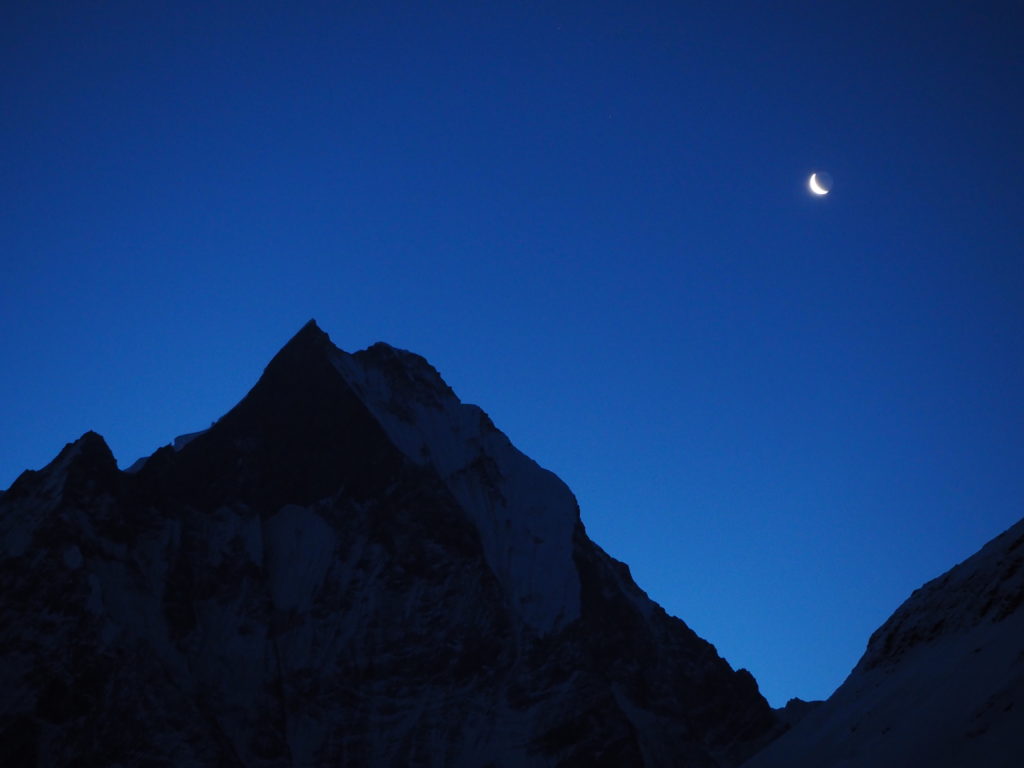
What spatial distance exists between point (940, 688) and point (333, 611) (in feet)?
290

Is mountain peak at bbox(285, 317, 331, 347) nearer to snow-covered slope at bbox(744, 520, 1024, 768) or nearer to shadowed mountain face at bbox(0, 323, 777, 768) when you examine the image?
shadowed mountain face at bbox(0, 323, 777, 768)

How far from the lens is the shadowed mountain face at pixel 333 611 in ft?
→ 306

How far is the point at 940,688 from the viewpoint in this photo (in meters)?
30.0

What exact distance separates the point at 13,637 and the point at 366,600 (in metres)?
35.4

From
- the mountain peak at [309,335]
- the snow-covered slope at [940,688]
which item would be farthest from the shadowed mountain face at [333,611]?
the snow-covered slope at [940,688]

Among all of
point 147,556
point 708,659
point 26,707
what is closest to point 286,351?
point 147,556

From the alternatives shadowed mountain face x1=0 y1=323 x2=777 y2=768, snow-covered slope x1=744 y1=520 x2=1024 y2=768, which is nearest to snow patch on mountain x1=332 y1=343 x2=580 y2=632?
shadowed mountain face x1=0 y1=323 x2=777 y2=768

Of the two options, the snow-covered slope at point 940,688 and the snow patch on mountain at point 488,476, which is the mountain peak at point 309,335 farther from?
the snow-covered slope at point 940,688

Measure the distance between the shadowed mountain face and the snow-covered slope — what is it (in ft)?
203

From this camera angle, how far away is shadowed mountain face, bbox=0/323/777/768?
9319 centimetres

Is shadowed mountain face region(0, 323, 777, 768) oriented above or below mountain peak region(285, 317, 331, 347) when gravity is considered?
below

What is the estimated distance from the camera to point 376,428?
130375 millimetres

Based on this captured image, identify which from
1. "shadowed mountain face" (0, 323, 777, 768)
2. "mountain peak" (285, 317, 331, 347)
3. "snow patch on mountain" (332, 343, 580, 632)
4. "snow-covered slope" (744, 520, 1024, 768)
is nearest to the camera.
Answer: "snow-covered slope" (744, 520, 1024, 768)

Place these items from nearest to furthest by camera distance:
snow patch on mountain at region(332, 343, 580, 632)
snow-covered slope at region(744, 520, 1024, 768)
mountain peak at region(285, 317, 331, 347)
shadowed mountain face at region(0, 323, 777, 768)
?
snow-covered slope at region(744, 520, 1024, 768)
shadowed mountain face at region(0, 323, 777, 768)
snow patch on mountain at region(332, 343, 580, 632)
mountain peak at region(285, 317, 331, 347)
